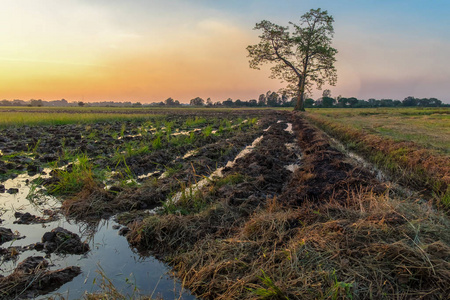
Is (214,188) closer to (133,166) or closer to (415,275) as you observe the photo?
(133,166)

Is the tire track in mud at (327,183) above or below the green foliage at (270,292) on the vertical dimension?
above

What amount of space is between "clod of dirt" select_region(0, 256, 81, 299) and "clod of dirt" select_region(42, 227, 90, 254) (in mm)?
280

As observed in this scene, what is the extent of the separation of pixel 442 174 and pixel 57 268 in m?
6.06

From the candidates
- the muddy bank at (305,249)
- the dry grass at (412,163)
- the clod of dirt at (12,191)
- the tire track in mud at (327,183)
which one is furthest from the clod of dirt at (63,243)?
the dry grass at (412,163)

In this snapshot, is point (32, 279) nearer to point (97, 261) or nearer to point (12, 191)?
point (97, 261)

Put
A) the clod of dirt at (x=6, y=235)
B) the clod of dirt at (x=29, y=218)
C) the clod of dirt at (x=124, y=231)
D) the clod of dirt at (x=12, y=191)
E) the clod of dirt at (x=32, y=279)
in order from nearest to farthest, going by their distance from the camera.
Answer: the clod of dirt at (x=32, y=279)
the clod of dirt at (x=6, y=235)
the clod of dirt at (x=124, y=231)
the clod of dirt at (x=29, y=218)
the clod of dirt at (x=12, y=191)

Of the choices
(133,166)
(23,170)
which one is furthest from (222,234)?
(23,170)

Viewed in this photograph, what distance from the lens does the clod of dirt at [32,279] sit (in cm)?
206

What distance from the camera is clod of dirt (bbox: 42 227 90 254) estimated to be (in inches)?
107

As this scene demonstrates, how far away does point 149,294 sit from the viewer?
2152 millimetres

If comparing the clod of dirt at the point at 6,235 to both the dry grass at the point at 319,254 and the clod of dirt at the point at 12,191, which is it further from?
the clod of dirt at the point at 12,191

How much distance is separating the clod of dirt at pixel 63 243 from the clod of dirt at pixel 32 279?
280 mm

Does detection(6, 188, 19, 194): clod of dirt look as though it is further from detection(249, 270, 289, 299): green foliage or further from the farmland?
detection(249, 270, 289, 299): green foliage

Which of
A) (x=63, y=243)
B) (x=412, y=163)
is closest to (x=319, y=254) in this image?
(x=63, y=243)
